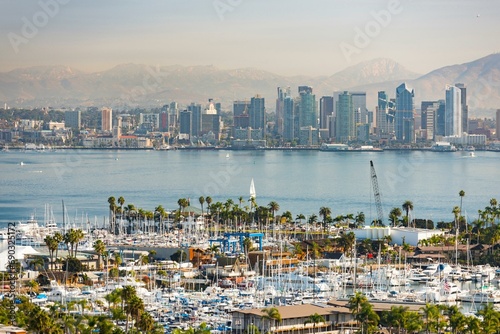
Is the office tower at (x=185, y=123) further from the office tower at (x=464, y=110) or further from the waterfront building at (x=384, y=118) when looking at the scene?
the office tower at (x=464, y=110)

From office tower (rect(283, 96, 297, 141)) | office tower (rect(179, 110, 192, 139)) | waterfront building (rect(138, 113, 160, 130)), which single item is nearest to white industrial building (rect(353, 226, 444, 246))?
office tower (rect(283, 96, 297, 141))

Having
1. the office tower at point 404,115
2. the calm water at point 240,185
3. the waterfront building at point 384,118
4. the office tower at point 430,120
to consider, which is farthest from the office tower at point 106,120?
the calm water at point 240,185

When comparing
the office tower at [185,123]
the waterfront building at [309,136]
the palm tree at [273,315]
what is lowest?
the palm tree at [273,315]

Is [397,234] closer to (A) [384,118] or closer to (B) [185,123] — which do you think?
(B) [185,123]

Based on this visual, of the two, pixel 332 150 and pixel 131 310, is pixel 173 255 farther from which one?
pixel 332 150

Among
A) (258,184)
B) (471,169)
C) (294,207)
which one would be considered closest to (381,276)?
(294,207)

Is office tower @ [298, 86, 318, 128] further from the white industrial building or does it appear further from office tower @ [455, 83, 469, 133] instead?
the white industrial building

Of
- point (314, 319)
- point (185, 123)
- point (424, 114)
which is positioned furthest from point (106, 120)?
point (314, 319)

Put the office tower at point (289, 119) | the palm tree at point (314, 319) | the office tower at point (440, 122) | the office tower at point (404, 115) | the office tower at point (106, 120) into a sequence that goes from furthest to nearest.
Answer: the office tower at point (106, 120) → the office tower at point (440, 122) → the office tower at point (289, 119) → the office tower at point (404, 115) → the palm tree at point (314, 319)
